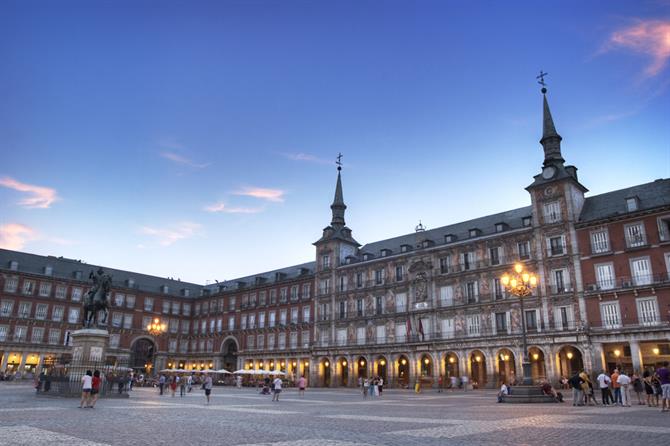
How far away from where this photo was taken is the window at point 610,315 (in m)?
38.1

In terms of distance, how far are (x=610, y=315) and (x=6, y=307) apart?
2569 inches

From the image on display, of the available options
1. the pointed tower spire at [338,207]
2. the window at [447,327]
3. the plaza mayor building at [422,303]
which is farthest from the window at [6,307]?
the window at [447,327]

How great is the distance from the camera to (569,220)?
139 ft

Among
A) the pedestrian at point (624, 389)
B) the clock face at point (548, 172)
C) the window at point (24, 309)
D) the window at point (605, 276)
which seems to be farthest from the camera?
the window at point (24, 309)

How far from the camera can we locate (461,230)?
53.7 meters

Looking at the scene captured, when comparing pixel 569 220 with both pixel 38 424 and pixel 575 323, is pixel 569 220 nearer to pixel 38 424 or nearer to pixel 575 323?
pixel 575 323

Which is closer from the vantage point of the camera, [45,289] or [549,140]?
[549,140]

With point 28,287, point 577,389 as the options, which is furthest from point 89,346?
point 28,287

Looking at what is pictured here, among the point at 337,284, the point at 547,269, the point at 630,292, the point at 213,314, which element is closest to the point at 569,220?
the point at 547,269

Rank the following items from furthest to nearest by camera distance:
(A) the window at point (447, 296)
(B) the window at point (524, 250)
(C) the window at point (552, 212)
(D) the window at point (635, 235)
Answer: (A) the window at point (447, 296), (B) the window at point (524, 250), (C) the window at point (552, 212), (D) the window at point (635, 235)

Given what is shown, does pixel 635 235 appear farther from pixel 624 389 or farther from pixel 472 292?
pixel 624 389

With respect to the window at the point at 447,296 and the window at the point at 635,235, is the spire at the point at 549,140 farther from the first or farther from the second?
the window at the point at 447,296

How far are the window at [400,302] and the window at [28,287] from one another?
45.9 metres

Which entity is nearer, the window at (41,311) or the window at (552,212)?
the window at (552,212)
